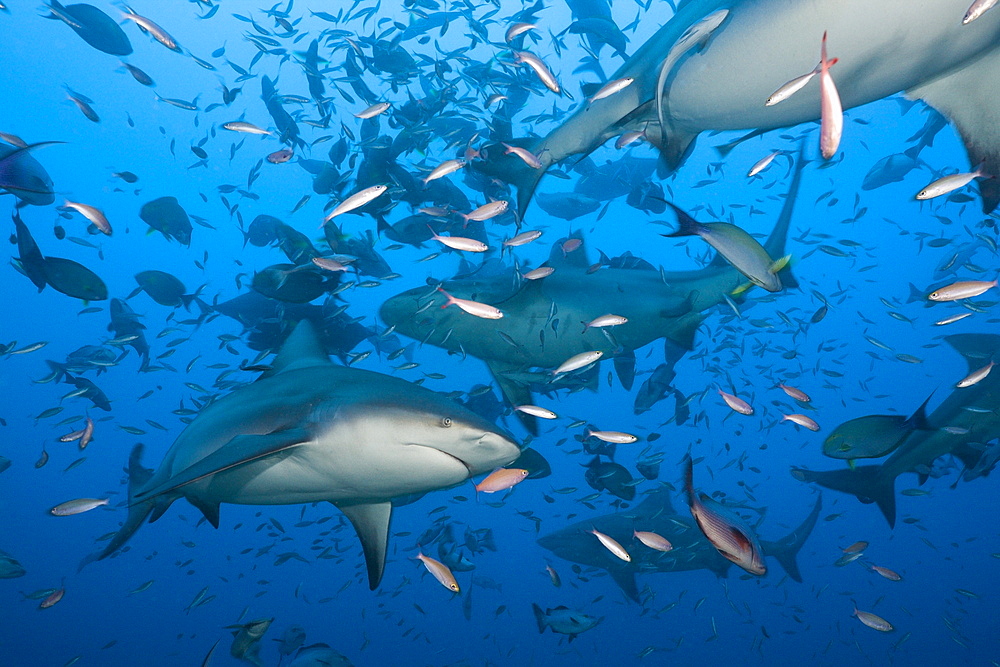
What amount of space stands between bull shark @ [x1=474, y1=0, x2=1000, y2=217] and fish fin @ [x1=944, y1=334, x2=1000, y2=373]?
5.32 meters

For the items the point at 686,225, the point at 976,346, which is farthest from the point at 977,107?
the point at 976,346

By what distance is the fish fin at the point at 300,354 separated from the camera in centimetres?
423

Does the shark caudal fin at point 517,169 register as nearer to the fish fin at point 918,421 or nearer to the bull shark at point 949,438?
the fish fin at point 918,421

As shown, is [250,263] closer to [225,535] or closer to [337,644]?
[225,535]

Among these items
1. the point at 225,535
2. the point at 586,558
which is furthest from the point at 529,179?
the point at 225,535

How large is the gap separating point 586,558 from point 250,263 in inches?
986

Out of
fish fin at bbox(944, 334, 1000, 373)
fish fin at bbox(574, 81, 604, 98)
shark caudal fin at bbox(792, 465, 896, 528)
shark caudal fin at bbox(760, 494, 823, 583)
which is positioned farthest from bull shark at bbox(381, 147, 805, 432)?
shark caudal fin at bbox(760, 494, 823, 583)

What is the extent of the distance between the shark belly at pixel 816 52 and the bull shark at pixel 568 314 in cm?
288

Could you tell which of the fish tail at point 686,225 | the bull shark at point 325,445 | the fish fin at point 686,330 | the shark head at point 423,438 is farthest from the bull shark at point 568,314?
the shark head at point 423,438

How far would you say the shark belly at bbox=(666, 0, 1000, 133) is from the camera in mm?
2268

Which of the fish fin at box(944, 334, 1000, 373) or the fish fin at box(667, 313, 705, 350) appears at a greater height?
the fish fin at box(667, 313, 705, 350)

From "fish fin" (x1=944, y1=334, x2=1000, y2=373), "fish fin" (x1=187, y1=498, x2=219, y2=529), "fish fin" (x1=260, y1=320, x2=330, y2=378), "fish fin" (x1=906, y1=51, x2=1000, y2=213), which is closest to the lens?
"fish fin" (x1=906, y1=51, x2=1000, y2=213)

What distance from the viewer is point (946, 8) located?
7.39ft

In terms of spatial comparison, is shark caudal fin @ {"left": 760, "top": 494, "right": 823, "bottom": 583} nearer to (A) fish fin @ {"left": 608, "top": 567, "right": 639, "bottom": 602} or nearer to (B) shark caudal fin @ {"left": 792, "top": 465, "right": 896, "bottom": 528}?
(A) fish fin @ {"left": 608, "top": 567, "right": 639, "bottom": 602}
